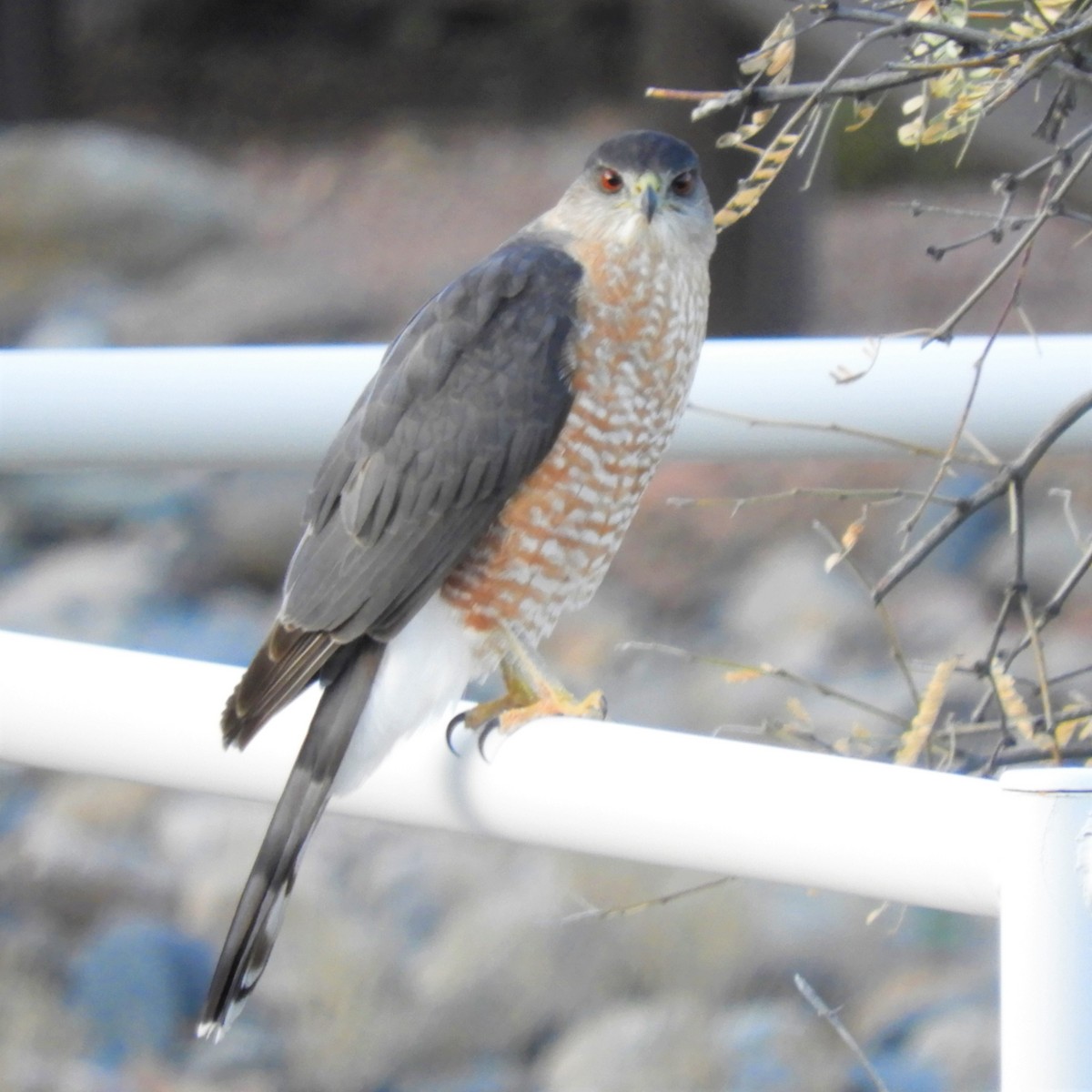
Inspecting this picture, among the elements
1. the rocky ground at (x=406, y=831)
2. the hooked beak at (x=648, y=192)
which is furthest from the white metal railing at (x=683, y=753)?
the rocky ground at (x=406, y=831)

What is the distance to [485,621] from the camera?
5.63ft

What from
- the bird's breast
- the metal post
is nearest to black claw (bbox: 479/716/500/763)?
the bird's breast

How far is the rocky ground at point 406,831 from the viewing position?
4.26m

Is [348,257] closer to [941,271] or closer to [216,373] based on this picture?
[941,271]

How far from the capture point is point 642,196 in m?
1.75

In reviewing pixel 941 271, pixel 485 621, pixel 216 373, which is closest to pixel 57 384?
pixel 216 373

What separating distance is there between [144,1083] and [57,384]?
3325 mm

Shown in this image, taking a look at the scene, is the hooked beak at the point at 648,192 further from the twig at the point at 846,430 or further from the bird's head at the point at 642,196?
the twig at the point at 846,430

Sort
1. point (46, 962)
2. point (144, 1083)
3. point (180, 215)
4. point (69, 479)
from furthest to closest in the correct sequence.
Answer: point (180, 215) → point (69, 479) → point (46, 962) → point (144, 1083)

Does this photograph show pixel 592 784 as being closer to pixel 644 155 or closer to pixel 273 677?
pixel 273 677

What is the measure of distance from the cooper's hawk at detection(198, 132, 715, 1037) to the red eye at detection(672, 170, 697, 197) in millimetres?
22

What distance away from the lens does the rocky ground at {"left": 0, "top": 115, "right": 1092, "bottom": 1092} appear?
4258 mm

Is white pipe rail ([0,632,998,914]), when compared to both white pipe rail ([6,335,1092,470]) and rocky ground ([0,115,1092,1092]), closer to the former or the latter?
white pipe rail ([6,335,1092,470])

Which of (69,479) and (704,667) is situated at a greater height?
(704,667)
